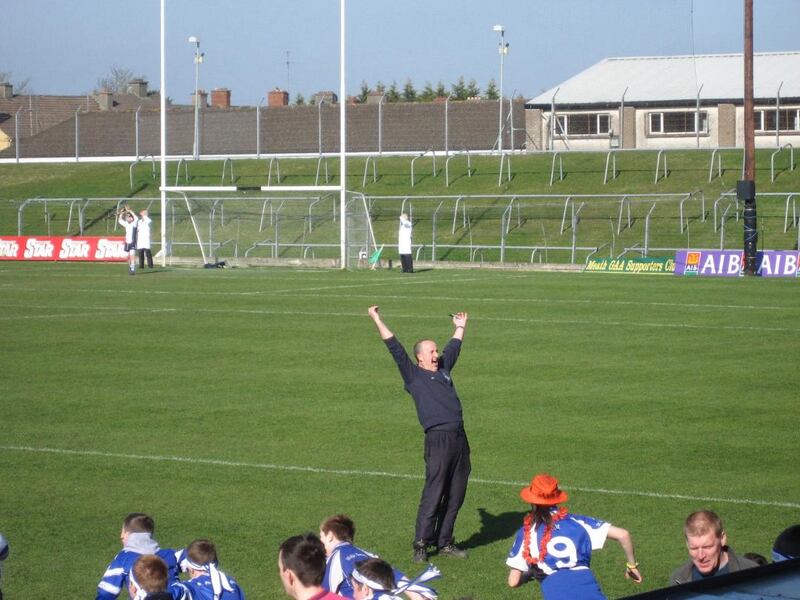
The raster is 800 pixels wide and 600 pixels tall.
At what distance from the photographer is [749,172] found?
4028 cm

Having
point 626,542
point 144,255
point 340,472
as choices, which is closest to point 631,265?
point 144,255

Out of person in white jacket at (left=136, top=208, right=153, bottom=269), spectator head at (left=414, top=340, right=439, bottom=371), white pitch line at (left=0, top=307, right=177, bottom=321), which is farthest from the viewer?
person in white jacket at (left=136, top=208, right=153, bottom=269)

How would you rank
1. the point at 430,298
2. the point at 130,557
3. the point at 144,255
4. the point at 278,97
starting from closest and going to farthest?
the point at 130,557, the point at 430,298, the point at 144,255, the point at 278,97

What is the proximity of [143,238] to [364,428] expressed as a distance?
28.5m

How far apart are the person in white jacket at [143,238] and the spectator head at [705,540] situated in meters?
35.4

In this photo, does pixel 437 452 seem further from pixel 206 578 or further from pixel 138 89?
pixel 138 89

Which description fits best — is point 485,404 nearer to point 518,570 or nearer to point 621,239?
point 518,570

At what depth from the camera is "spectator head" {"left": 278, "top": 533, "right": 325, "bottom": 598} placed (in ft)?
18.7

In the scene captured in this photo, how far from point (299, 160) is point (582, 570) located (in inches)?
2352

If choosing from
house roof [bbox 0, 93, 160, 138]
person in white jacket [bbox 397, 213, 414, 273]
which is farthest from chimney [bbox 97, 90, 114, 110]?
person in white jacket [bbox 397, 213, 414, 273]

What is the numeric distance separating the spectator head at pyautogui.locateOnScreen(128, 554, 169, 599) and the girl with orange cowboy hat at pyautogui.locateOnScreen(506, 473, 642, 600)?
1.86 metres

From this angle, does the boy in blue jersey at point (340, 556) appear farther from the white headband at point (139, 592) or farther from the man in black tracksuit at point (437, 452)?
the man in black tracksuit at point (437, 452)

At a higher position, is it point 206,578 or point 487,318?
point 487,318

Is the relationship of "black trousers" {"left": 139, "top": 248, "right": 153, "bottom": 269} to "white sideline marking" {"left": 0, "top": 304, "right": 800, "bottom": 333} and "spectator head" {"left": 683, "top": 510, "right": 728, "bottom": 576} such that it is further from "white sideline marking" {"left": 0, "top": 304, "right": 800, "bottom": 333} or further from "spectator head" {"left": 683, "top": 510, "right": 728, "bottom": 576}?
"spectator head" {"left": 683, "top": 510, "right": 728, "bottom": 576}
